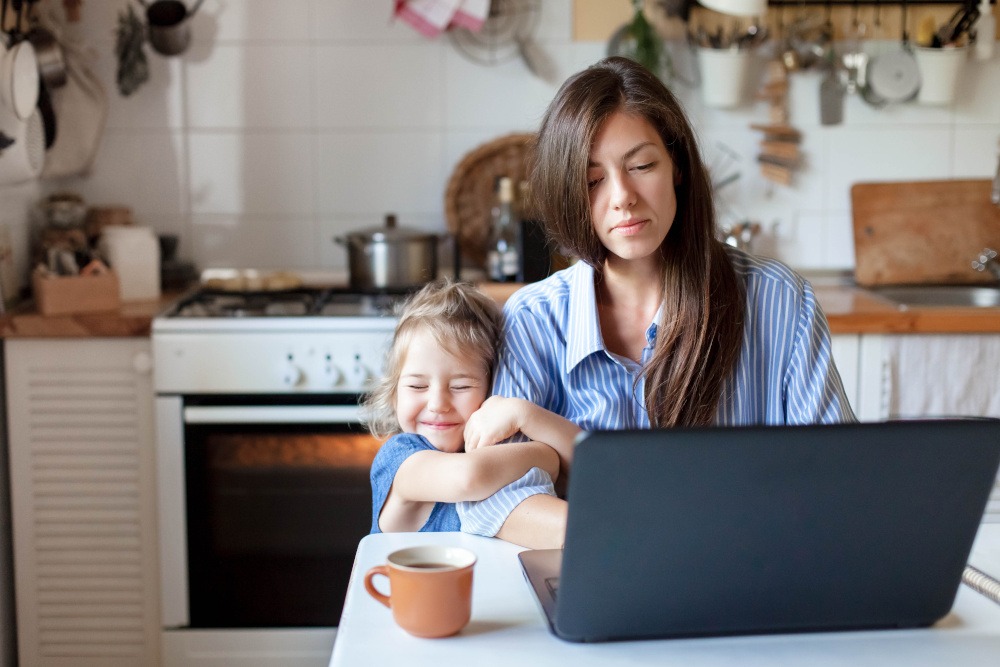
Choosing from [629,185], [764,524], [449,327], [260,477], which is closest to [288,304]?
A: [260,477]

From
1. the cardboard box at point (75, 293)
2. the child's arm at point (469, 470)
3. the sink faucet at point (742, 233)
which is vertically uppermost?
the sink faucet at point (742, 233)

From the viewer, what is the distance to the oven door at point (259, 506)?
2.29 meters

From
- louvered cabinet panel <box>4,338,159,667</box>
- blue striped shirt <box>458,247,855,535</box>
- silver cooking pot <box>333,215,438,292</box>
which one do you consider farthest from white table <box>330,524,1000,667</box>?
silver cooking pot <box>333,215,438,292</box>

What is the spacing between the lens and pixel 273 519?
2348 millimetres

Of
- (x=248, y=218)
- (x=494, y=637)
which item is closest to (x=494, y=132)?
(x=248, y=218)

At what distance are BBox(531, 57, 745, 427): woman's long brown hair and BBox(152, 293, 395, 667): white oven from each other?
97 cm

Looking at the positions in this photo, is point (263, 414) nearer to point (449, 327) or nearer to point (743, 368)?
point (449, 327)

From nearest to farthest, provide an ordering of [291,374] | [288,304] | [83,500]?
[291,374] → [83,500] → [288,304]

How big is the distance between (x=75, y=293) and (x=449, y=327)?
1197 mm

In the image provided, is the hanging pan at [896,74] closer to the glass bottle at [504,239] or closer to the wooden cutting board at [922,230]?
the wooden cutting board at [922,230]

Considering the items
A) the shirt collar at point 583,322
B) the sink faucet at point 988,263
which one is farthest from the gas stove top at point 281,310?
the sink faucet at point 988,263

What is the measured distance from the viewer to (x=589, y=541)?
820 mm

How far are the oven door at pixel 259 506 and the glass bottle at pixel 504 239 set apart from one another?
50cm

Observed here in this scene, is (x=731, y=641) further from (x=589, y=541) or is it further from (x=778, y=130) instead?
(x=778, y=130)
